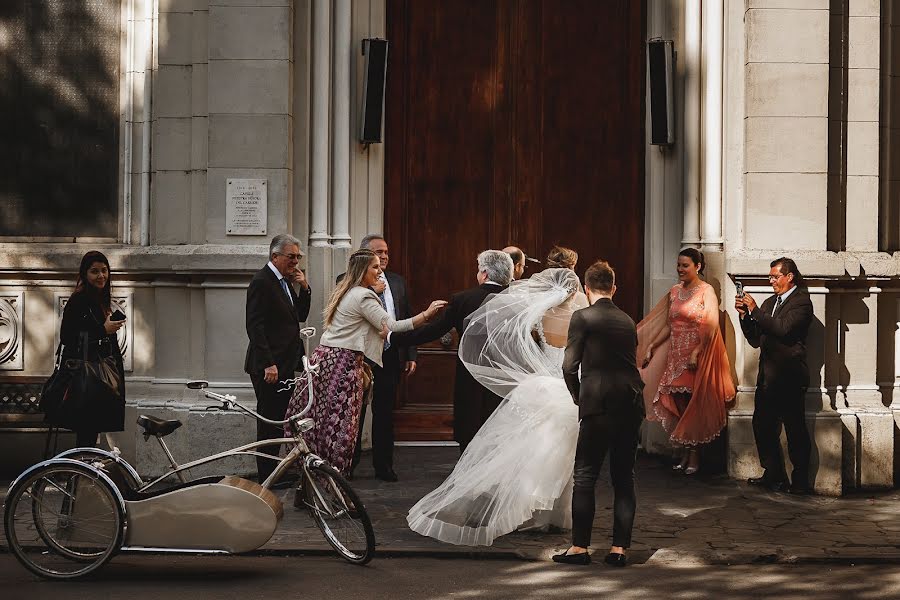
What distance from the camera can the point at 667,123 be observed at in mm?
11094

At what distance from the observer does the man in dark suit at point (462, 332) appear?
27.9 ft

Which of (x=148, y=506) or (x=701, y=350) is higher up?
(x=701, y=350)

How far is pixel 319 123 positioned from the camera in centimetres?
1108

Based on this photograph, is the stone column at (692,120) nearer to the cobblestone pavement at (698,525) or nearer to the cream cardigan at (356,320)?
the cobblestone pavement at (698,525)

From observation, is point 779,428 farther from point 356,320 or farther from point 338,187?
point 338,187

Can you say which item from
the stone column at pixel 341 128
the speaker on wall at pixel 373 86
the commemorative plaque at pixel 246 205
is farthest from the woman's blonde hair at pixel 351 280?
the speaker on wall at pixel 373 86

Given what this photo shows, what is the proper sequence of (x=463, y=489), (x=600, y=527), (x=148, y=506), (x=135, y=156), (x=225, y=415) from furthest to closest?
1. (x=135, y=156)
2. (x=225, y=415)
3. (x=600, y=527)
4. (x=463, y=489)
5. (x=148, y=506)

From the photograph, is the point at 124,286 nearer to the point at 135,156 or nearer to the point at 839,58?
the point at 135,156

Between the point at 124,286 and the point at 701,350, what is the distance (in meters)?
5.07

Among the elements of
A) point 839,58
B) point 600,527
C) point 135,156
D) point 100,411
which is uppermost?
point 839,58

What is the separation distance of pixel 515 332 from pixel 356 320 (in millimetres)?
1423

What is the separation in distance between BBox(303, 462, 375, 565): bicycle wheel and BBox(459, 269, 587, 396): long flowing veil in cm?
135

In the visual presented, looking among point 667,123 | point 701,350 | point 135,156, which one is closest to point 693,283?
point 701,350

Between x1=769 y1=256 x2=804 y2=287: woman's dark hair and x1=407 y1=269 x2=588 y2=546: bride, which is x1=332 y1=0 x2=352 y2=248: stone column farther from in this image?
x1=769 y1=256 x2=804 y2=287: woman's dark hair
